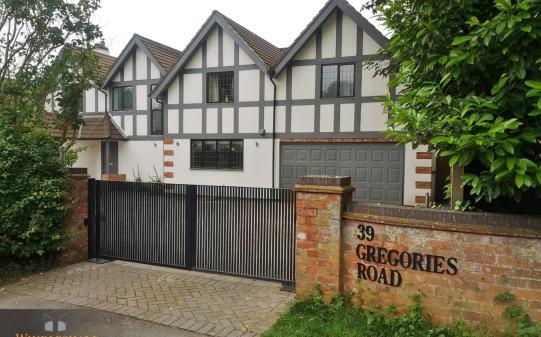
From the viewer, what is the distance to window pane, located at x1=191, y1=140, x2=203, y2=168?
16.0 m

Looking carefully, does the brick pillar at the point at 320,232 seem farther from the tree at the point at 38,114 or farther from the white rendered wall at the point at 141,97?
the white rendered wall at the point at 141,97

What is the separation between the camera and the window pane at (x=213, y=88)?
15609 mm

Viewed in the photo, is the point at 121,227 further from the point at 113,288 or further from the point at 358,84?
the point at 358,84

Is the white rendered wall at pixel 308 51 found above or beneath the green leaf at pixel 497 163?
above

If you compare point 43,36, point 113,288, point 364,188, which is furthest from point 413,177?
point 43,36

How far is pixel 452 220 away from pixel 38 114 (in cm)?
763

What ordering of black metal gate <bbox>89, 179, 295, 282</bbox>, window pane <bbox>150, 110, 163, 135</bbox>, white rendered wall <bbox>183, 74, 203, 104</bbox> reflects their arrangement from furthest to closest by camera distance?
window pane <bbox>150, 110, 163, 135</bbox> → white rendered wall <bbox>183, 74, 203, 104</bbox> → black metal gate <bbox>89, 179, 295, 282</bbox>

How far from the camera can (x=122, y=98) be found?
733 inches

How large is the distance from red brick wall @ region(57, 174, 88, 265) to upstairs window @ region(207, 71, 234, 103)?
29.9ft

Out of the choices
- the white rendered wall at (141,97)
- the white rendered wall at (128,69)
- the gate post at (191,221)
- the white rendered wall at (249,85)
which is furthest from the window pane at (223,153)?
the gate post at (191,221)

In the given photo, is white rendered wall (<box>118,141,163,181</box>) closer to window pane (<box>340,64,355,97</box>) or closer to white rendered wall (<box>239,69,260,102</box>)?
white rendered wall (<box>239,69,260,102</box>)

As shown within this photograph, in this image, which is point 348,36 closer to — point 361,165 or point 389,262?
point 361,165

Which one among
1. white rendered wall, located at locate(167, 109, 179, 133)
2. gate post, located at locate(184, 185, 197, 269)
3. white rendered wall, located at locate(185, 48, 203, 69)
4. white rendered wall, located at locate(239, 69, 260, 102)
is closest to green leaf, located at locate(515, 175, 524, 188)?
gate post, located at locate(184, 185, 197, 269)

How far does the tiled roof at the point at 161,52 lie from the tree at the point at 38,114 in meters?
8.82
